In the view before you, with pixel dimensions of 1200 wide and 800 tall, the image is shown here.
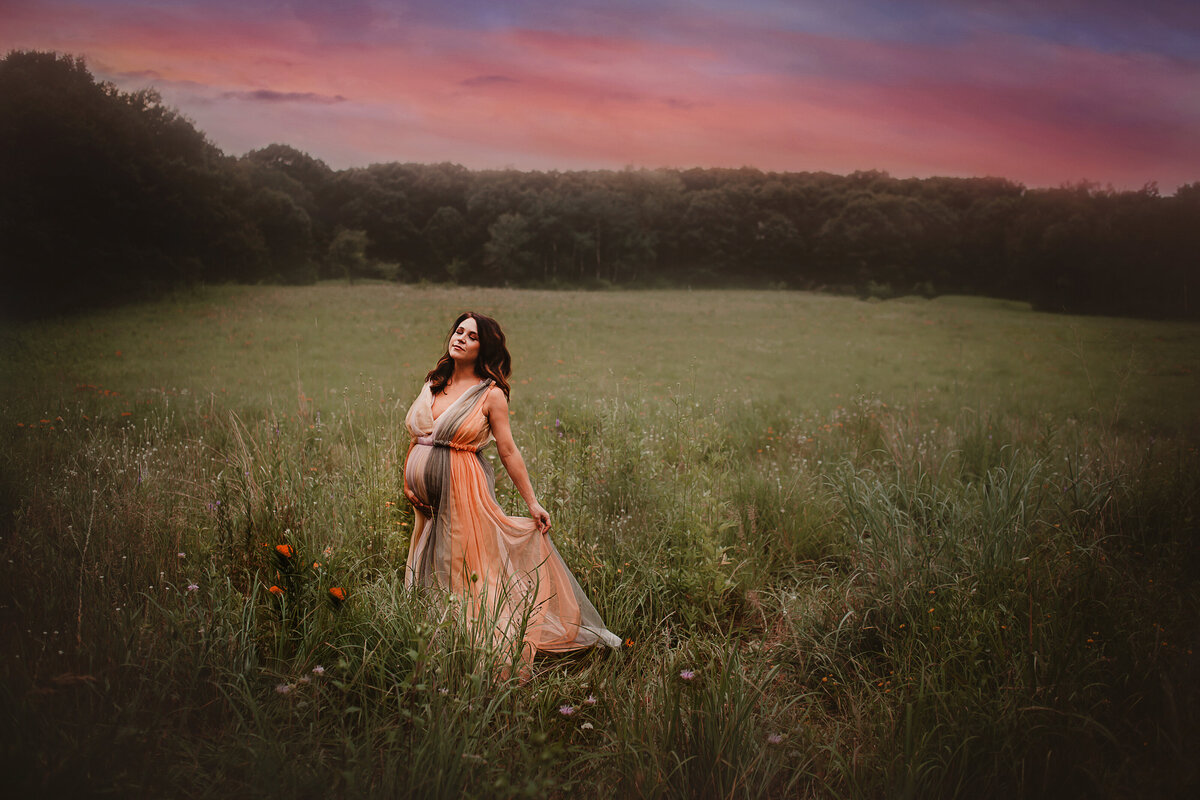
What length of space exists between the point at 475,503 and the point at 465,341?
2.83 feet

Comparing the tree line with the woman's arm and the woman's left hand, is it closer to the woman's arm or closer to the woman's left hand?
the woman's arm

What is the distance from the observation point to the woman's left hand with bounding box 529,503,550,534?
330 cm

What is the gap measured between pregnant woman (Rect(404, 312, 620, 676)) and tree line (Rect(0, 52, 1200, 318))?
5354 mm

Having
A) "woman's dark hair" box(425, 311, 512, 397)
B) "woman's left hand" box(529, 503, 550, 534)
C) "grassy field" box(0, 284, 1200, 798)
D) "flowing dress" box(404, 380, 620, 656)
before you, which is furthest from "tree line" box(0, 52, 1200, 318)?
"woman's left hand" box(529, 503, 550, 534)

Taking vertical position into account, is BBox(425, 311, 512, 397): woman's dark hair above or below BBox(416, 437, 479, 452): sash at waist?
above

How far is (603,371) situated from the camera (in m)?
8.91

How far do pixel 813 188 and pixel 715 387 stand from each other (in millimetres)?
5118

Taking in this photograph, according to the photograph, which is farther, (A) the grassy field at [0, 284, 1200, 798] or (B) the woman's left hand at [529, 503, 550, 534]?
(B) the woman's left hand at [529, 503, 550, 534]

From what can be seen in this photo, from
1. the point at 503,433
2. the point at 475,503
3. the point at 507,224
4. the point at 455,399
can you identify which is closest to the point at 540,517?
the point at 475,503

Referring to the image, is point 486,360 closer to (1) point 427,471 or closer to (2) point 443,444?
(2) point 443,444

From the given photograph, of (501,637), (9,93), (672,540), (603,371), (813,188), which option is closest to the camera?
(501,637)

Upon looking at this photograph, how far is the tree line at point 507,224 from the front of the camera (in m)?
6.64

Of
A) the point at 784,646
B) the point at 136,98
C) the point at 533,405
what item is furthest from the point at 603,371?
the point at 136,98

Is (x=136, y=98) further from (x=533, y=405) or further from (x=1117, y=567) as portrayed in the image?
(x=1117, y=567)
